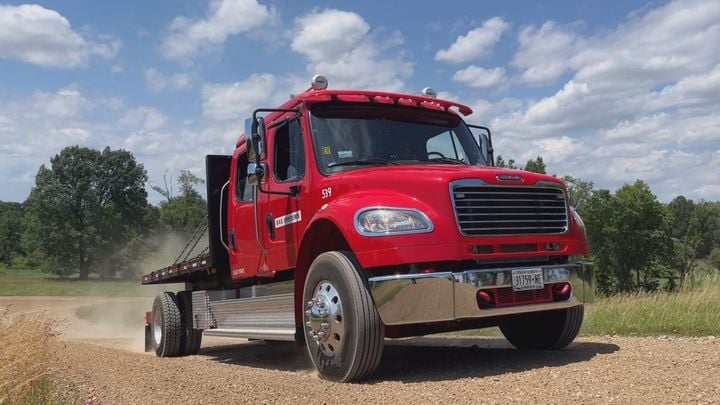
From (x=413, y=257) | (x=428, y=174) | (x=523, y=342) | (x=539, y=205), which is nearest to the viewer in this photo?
(x=413, y=257)

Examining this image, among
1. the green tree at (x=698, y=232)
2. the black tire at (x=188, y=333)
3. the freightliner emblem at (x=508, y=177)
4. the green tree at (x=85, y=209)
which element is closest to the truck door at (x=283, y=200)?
the freightliner emblem at (x=508, y=177)

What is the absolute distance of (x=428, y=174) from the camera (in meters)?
5.08

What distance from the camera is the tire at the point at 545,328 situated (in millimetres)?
6203

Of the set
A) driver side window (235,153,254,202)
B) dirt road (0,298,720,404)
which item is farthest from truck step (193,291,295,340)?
driver side window (235,153,254,202)

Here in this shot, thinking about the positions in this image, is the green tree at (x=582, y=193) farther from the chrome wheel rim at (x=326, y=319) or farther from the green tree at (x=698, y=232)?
the chrome wheel rim at (x=326, y=319)

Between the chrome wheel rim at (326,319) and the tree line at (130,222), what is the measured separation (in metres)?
55.1

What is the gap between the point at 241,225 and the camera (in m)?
7.78

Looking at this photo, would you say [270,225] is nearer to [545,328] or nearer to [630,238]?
[545,328]

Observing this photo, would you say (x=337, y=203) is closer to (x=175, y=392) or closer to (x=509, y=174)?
(x=509, y=174)

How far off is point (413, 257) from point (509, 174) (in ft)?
3.83

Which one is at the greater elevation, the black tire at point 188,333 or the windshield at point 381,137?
the windshield at point 381,137

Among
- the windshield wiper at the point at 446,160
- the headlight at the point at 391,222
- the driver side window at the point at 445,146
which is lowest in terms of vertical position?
the headlight at the point at 391,222

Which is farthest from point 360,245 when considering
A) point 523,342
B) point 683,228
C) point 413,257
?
point 683,228

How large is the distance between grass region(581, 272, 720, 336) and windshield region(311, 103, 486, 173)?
3.45 meters
